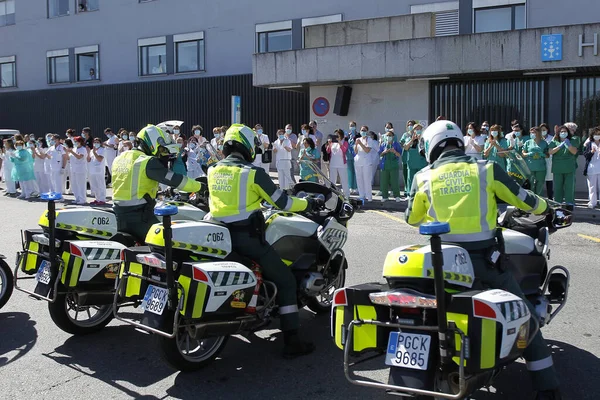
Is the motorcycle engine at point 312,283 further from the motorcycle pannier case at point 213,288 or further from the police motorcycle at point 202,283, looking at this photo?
the motorcycle pannier case at point 213,288

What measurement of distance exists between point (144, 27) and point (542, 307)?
28064 mm

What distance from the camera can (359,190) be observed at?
17.3 m

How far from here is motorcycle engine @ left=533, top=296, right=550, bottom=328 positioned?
15.9 ft

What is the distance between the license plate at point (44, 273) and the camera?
562 centimetres

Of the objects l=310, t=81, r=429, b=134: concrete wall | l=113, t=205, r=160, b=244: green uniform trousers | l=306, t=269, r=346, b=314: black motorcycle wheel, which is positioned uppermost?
l=310, t=81, r=429, b=134: concrete wall

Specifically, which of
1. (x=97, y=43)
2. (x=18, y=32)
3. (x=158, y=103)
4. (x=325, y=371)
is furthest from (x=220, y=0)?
(x=325, y=371)

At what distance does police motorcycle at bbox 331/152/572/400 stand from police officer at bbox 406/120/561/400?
0.23 metres

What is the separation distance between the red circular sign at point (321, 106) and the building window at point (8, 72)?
21.3 m

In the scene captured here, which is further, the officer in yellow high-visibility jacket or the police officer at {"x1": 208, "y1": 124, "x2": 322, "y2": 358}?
the officer in yellow high-visibility jacket

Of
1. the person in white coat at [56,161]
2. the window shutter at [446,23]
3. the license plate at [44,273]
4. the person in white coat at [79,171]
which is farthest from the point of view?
the window shutter at [446,23]

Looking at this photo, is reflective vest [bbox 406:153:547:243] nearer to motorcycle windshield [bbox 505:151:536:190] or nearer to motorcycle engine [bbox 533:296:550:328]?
motorcycle engine [bbox 533:296:550:328]

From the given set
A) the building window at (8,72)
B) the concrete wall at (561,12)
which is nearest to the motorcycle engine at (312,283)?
the concrete wall at (561,12)

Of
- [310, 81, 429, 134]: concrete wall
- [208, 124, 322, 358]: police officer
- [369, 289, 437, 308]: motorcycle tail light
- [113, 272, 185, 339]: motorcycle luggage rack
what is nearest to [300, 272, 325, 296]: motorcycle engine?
[208, 124, 322, 358]: police officer

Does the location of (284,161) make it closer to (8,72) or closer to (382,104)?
(382,104)
